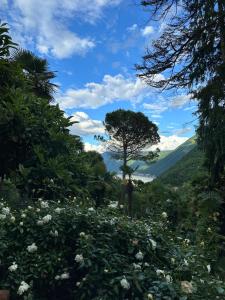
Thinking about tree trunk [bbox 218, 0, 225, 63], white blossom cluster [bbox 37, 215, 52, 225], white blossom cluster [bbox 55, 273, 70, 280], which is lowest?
white blossom cluster [bbox 55, 273, 70, 280]

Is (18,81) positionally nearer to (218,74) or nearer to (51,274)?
(51,274)

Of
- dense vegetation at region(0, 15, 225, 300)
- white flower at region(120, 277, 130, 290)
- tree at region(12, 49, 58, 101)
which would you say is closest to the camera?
white flower at region(120, 277, 130, 290)

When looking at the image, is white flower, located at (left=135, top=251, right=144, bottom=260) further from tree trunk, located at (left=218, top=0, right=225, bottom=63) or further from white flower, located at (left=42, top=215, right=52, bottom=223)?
tree trunk, located at (left=218, top=0, right=225, bottom=63)

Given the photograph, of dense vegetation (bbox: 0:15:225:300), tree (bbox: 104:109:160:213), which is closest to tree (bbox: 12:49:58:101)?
dense vegetation (bbox: 0:15:225:300)

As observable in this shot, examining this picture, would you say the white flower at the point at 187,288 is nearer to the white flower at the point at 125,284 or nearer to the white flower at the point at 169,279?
the white flower at the point at 169,279

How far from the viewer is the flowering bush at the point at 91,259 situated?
10.9 feet

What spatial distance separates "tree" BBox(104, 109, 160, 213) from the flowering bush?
101 feet

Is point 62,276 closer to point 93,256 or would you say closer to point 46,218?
point 93,256

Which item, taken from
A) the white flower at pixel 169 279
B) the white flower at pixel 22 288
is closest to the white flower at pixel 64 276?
the white flower at pixel 22 288

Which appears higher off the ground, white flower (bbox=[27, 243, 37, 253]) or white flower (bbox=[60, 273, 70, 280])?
white flower (bbox=[27, 243, 37, 253])

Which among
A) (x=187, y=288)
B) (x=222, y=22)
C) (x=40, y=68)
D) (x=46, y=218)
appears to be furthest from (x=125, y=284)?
(x=40, y=68)

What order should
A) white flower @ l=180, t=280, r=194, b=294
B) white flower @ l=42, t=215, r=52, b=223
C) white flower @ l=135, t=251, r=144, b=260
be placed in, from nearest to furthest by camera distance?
white flower @ l=180, t=280, r=194, b=294 → white flower @ l=135, t=251, r=144, b=260 → white flower @ l=42, t=215, r=52, b=223

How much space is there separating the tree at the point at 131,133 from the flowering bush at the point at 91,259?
30.9 meters

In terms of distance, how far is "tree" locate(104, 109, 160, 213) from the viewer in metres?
35.6
